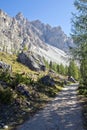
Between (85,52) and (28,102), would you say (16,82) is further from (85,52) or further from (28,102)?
(85,52)

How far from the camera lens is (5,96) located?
27828mm

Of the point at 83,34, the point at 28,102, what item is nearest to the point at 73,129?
the point at 83,34

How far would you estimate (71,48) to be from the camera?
28.0m

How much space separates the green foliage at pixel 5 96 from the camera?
27.5 metres

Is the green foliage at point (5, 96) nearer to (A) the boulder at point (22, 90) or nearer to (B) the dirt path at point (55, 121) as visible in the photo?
(B) the dirt path at point (55, 121)

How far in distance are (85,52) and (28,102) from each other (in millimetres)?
9696

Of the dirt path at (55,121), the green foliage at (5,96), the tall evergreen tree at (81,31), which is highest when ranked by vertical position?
the tall evergreen tree at (81,31)

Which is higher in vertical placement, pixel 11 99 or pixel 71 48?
pixel 71 48

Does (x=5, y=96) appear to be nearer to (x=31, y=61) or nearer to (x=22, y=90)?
(x=22, y=90)

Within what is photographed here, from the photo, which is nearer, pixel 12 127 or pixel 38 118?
pixel 12 127

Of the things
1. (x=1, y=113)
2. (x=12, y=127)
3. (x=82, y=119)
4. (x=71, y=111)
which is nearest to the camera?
(x=12, y=127)

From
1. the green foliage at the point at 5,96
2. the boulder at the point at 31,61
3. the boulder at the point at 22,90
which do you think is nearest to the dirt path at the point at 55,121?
the green foliage at the point at 5,96

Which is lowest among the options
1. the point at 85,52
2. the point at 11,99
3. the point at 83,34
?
the point at 11,99

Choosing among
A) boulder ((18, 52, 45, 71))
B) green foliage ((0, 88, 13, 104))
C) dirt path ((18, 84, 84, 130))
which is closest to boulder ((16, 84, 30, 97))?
green foliage ((0, 88, 13, 104))
